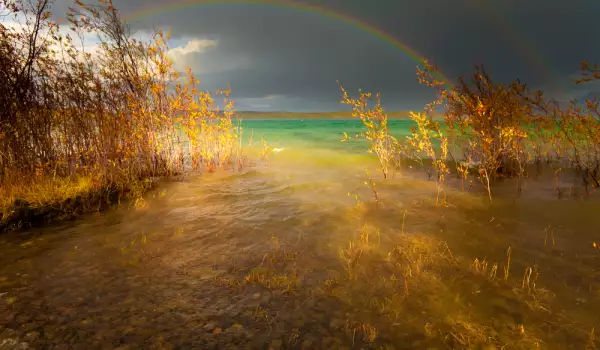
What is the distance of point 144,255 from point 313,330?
159 inches

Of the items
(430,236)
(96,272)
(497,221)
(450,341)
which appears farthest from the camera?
(497,221)

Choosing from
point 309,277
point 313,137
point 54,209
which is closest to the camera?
point 309,277

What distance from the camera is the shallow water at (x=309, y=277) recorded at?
4.05m

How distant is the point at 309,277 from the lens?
Answer: 18.3ft

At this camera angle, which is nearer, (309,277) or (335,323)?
(335,323)


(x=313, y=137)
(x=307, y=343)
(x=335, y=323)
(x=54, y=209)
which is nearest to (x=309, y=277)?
(x=335, y=323)

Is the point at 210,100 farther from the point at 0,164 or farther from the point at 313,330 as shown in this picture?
the point at 313,330

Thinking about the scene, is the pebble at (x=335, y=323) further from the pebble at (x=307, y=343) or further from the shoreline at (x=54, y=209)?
the shoreline at (x=54, y=209)

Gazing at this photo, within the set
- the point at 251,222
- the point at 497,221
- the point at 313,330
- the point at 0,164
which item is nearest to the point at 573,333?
the point at 313,330

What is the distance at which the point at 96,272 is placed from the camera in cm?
561

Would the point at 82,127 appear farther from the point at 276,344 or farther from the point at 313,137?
the point at 313,137

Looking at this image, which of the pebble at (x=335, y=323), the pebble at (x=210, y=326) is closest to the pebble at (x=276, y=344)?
the pebble at (x=335, y=323)

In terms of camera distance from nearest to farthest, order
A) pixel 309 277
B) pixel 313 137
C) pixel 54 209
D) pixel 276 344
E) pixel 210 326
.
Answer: pixel 276 344
pixel 210 326
pixel 309 277
pixel 54 209
pixel 313 137

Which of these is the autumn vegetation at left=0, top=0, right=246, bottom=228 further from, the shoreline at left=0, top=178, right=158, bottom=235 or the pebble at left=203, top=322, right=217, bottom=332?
the pebble at left=203, top=322, right=217, bottom=332
